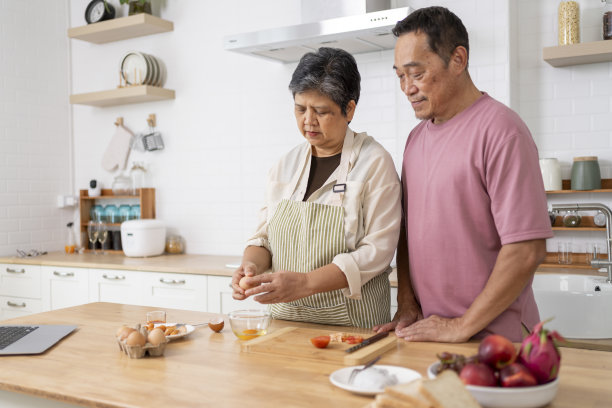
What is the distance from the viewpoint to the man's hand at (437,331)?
170cm

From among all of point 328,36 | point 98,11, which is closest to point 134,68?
point 98,11

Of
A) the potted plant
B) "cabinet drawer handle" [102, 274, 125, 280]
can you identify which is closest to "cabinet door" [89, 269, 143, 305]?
"cabinet drawer handle" [102, 274, 125, 280]

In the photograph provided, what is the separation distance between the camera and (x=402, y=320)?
191cm

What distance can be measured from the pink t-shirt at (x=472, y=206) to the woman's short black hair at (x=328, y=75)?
1.01 feet

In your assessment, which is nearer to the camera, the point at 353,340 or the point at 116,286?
the point at 353,340

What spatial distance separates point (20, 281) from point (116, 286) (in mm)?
895

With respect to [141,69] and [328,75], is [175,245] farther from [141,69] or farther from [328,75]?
[328,75]

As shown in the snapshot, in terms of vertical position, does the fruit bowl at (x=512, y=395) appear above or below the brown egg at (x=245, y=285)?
below

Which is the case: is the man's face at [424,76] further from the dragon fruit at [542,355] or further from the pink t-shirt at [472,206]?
the dragon fruit at [542,355]

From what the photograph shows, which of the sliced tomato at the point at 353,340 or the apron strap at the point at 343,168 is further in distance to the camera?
the apron strap at the point at 343,168

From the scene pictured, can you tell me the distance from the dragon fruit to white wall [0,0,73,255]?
173 inches

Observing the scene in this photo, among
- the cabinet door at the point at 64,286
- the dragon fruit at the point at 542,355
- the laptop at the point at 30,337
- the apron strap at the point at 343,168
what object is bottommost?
the cabinet door at the point at 64,286

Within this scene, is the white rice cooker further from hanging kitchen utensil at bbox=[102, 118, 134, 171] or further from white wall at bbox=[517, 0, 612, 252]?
white wall at bbox=[517, 0, 612, 252]

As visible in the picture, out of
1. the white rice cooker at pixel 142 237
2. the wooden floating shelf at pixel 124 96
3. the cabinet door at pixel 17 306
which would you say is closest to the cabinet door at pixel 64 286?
the cabinet door at pixel 17 306
